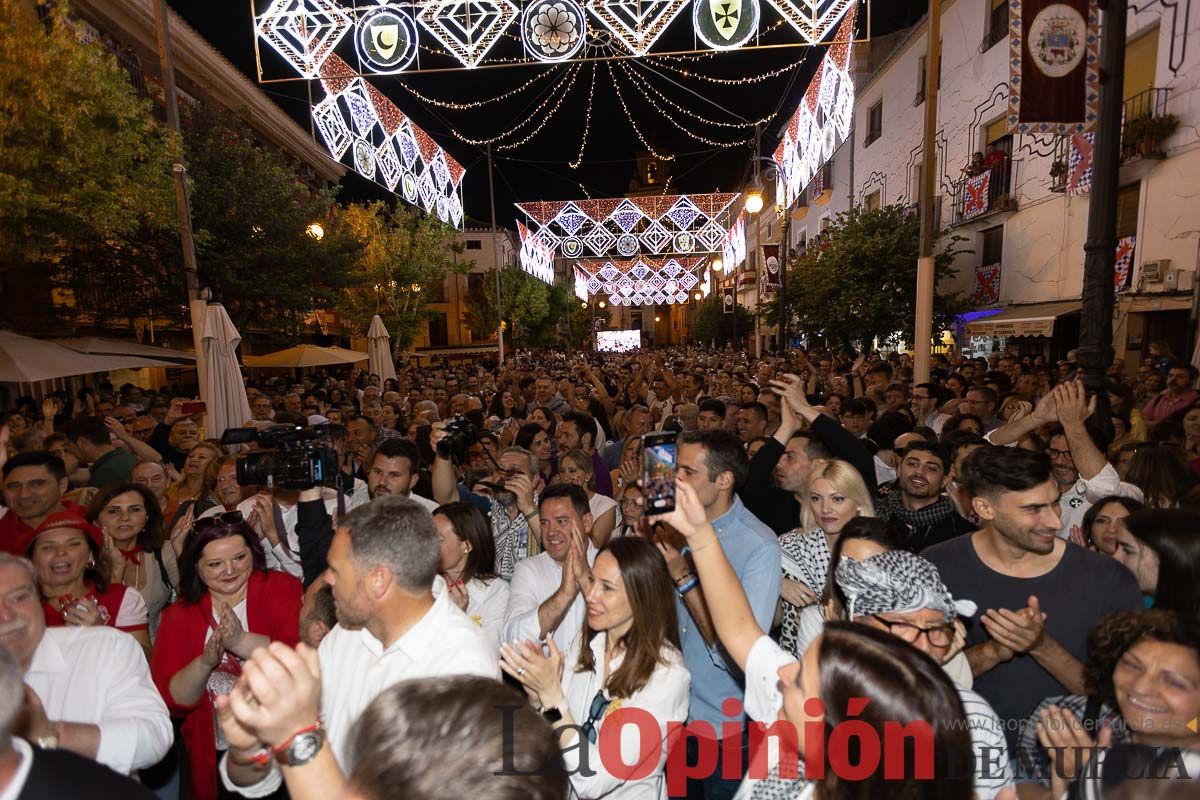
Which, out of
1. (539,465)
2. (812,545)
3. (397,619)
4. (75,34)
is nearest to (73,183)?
(75,34)

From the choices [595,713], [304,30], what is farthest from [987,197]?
[595,713]

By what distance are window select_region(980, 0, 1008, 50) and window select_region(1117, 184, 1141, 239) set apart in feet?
18.1

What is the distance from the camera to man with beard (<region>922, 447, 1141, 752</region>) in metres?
2.54

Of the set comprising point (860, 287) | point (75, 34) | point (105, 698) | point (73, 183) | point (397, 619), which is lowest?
point (105, 698)

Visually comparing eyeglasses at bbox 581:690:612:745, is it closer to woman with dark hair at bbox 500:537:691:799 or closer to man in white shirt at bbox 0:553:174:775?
woman with dark hair at bbox 500:537:691:799

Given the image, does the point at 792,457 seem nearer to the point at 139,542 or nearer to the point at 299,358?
the point at 139,542

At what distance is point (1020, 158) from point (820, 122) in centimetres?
470

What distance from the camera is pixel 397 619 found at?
7.64ft

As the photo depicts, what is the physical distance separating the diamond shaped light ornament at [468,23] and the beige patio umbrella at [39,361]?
7037 mm

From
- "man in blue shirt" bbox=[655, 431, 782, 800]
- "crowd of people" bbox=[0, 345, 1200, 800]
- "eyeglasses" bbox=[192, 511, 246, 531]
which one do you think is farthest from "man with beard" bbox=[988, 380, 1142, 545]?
"eyeglasses" bbox=[192, 511, 246, 531]

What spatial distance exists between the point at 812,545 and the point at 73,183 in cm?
1037

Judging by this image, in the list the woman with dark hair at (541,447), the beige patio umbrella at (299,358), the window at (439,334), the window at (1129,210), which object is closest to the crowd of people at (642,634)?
the woman with dark hair at (541,447)

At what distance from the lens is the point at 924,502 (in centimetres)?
431

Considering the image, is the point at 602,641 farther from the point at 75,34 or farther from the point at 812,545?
the point at 75,34
